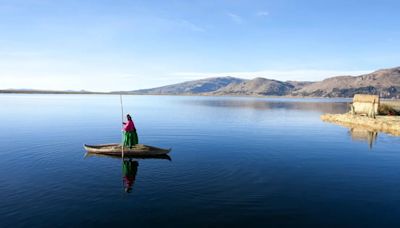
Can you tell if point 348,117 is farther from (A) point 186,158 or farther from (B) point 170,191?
(B) point 170,191

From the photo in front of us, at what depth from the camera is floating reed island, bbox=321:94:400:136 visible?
171 feet

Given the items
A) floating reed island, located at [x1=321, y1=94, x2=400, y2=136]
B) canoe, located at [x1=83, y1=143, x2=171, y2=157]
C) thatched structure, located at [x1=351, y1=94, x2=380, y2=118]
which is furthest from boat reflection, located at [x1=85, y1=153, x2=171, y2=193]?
thatched structure, located at [x1=351, y1=94, x2=380, y2=118]

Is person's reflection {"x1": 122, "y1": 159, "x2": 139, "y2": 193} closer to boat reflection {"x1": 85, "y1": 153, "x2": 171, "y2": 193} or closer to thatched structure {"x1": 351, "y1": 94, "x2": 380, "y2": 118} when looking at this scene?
boat reflection {"x1": 85, "y1": 153, "x2": 171, "y2": 193}

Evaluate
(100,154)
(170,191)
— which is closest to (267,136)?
(100,154)

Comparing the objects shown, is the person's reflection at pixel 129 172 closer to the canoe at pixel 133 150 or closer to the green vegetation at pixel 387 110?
the canoe at pixel 133 150

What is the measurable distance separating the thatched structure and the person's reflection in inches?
2027

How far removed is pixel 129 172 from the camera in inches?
960

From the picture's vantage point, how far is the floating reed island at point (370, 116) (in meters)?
52.2

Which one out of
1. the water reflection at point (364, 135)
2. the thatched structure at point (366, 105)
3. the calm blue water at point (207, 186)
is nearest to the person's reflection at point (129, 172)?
the calm blue water at point (207, 186)

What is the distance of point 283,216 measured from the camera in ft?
54.6

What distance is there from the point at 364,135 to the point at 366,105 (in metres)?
21.4

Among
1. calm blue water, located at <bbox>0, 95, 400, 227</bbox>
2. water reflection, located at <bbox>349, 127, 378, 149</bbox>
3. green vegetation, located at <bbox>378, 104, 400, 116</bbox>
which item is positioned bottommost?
water reflection, located at <bbox>349, 127, 378, 149</bbox>

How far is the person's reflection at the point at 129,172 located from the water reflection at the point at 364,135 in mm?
26297

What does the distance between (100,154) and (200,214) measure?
16057 millimetres
